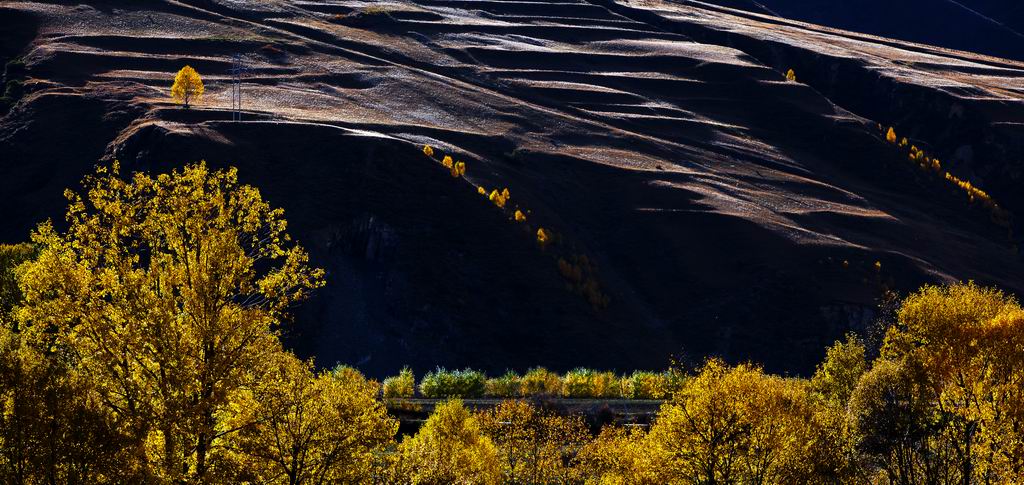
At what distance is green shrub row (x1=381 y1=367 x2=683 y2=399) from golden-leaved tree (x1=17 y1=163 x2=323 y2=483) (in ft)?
171

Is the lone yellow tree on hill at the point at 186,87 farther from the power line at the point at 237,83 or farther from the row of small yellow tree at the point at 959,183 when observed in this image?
the row of small yellow tree at the point at 959,183

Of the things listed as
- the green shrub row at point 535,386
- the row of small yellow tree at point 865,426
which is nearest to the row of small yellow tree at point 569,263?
the green shrub row at point 535,386

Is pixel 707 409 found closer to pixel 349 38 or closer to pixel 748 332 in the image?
pixel 748 332

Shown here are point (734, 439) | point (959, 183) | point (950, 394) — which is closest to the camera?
point (950, 394)

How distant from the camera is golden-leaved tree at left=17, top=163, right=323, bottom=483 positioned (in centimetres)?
2470

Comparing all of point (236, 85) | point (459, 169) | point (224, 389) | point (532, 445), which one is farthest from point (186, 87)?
point (224, 389)

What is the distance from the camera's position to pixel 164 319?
25047mm

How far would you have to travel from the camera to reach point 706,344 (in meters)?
112

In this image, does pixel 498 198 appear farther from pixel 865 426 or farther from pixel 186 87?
pixel 865 426

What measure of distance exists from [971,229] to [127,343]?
15153 centimetres

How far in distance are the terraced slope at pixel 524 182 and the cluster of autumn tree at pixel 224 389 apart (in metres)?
57.7

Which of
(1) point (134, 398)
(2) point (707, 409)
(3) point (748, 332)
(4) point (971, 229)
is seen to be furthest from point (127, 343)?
(4) point (971, 229)

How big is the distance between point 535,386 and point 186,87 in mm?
75005

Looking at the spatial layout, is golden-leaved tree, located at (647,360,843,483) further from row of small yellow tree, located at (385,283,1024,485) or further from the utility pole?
the utility pole
